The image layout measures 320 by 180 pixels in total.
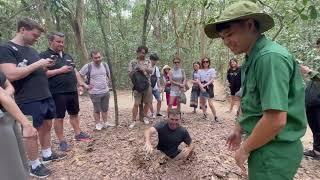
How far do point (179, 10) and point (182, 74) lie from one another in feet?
41.0

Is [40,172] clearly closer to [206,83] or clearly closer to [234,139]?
[234,139]

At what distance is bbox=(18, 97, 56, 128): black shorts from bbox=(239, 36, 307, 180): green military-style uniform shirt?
3230mm

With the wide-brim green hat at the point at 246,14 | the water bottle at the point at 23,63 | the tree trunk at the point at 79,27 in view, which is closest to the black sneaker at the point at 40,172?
the water bottle at the point at 23,63

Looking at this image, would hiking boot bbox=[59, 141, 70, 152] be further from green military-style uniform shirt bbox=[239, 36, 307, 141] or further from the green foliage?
the green foliage

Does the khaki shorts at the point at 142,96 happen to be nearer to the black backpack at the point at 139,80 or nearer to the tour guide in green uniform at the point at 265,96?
the black backpack at the point at 139,80

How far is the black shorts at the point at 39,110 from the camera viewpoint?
14.5 ft

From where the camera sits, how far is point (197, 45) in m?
23.9

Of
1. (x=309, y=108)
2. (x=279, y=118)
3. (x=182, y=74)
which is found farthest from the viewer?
(x=182, y=74)

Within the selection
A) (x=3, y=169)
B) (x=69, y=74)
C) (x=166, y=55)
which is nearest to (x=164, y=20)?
(x=166, y=55)

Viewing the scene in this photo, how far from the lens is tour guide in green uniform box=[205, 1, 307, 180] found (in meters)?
1.71

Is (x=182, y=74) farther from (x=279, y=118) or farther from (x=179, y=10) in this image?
(x=179, y=10)

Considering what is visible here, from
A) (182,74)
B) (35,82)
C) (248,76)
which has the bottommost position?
(182,74)

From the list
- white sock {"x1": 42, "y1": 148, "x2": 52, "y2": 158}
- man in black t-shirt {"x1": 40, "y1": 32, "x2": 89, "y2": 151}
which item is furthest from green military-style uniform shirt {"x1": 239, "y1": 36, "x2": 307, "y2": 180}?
man in black t-shirt {"x1": 40, "y1": 32, "x2": 89, "y2": 151}

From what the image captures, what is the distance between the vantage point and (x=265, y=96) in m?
1.71
